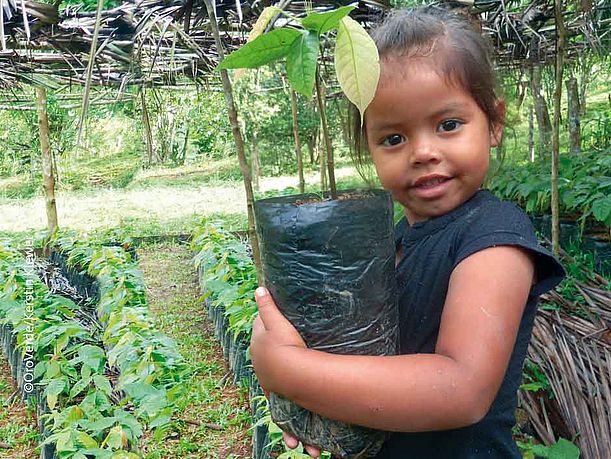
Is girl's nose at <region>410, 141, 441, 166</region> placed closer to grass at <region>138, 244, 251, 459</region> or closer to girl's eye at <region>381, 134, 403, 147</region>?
girl's eye at <region>381, 134, 403, 147</region>

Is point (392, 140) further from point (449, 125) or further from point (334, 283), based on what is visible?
point (334, 283)

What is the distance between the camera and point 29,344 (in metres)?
2.92

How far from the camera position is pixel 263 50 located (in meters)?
0.70

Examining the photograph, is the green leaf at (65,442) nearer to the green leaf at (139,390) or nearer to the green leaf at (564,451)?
the green leaf at (139,390)

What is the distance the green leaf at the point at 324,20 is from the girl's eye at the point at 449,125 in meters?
0.20

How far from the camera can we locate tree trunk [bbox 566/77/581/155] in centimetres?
664

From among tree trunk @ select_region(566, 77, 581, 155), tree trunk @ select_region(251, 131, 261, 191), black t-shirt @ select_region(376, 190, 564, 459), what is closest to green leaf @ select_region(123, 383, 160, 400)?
black t-shirt @ select_region(376, 190, 564, 459)

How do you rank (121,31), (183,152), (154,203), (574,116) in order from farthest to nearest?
(183,152)
(154,203)
(574,116)
(121,31)

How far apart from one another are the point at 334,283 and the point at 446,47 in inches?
13.3

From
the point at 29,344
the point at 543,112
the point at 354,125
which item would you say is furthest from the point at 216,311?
the point at 543,112

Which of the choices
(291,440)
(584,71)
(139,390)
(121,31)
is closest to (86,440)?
(139,390)

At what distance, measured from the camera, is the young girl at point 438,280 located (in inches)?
26.3

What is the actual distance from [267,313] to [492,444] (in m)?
0.37

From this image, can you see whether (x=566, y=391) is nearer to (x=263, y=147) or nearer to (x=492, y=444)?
(x=492, y=444)
